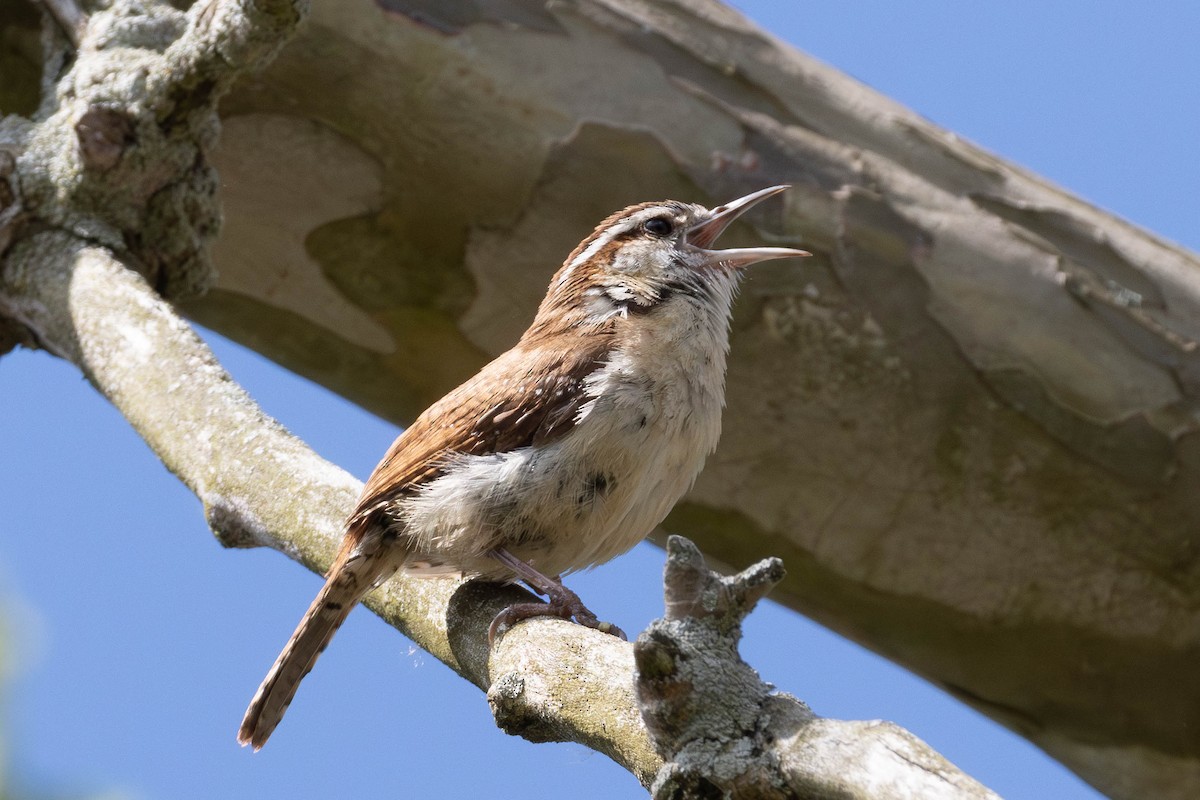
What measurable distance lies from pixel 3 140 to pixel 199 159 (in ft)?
1.98

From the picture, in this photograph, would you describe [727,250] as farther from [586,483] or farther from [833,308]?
[586,483]

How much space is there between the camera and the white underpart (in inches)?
132

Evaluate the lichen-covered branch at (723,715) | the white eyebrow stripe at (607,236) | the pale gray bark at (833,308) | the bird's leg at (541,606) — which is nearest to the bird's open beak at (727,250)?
the white eyebrow stripe at (607,236)

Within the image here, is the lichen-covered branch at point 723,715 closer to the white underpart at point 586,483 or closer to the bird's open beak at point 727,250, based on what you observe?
the white underpart at point 586,483

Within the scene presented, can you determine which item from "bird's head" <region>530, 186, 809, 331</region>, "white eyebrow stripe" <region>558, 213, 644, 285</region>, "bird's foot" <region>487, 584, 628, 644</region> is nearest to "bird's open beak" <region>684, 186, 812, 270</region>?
"bird's head" <region>530, 186, 809, 331</region>

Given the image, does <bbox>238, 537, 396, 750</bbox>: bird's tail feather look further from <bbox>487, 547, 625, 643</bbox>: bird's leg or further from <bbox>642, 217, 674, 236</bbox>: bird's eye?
<bbox>642, 217, 674, 236</bbox>: bird's eye

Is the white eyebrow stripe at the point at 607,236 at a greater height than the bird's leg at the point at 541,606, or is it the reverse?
the white eyebrow stripe at the point at 607,236

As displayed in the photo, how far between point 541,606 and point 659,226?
68.5 inches

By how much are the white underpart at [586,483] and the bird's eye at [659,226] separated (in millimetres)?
886

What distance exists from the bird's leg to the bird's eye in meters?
1.35

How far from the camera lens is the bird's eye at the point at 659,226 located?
433 centimetres

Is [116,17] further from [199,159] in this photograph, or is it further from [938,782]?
[938,782]

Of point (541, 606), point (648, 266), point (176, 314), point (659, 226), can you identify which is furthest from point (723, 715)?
point (659, 226)

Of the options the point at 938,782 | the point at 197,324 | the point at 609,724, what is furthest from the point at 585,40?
the point at 938,782
